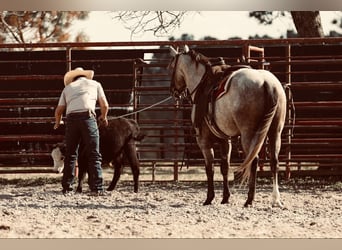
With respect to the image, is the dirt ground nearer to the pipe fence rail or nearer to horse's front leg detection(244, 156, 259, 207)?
horse's front leg detection(244, 156, 259, 207)

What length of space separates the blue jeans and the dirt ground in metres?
0.17

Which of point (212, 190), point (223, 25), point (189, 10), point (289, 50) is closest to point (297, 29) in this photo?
point (289, 50)

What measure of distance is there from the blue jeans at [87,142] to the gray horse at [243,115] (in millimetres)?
824

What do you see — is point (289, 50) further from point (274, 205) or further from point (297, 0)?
point (274, 205)

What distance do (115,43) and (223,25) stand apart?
1.15 m

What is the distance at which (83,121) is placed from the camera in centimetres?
596

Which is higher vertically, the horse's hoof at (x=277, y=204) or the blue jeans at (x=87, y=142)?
the blue jeans at (x=87, y=142)

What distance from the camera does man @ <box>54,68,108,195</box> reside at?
596 cm

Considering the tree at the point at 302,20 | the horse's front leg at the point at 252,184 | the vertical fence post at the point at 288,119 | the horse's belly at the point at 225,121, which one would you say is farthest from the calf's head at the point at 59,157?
the vertical fence post at the point at 288,119

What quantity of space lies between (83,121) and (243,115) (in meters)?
1.32

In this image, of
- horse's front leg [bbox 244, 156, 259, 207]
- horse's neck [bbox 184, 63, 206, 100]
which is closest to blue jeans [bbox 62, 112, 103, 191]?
horse's neck [bbox 184, 63, 206, 100]

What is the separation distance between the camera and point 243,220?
5113mm

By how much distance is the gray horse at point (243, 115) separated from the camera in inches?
211

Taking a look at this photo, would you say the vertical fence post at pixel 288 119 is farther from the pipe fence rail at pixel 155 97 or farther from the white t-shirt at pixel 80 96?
the white t-shirt at pixel 80 96
